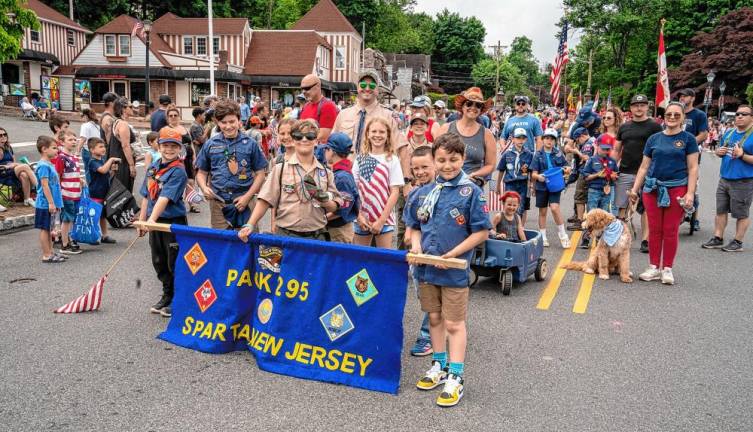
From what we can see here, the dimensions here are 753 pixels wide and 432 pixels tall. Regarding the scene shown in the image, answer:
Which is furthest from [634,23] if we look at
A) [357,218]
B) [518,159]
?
[357,218]

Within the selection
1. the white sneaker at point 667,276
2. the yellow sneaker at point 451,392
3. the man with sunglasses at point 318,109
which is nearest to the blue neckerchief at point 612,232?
the white sneaker at point 667,276

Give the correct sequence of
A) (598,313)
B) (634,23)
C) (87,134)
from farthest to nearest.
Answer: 1. (634,23)
2. (87,134)
3. (598,313)

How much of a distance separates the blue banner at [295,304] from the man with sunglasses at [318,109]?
2251 mm

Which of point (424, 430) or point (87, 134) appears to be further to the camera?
point (87, 134)

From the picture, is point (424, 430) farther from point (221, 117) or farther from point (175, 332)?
point (221, 117)

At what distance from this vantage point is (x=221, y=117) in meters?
5.92

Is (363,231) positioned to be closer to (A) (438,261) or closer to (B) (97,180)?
(A) (438,261)

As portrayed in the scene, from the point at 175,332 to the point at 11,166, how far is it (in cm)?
749

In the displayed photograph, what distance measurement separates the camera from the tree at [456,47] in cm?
10194

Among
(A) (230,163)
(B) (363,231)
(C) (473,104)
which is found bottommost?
(B) (363,231)

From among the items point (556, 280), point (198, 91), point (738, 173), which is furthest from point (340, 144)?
point (198, 91)

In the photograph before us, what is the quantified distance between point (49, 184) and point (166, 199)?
3.12 metres

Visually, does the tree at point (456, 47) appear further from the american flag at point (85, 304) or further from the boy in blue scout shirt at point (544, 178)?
the american flag at point (85, 304)

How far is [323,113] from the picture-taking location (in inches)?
275
